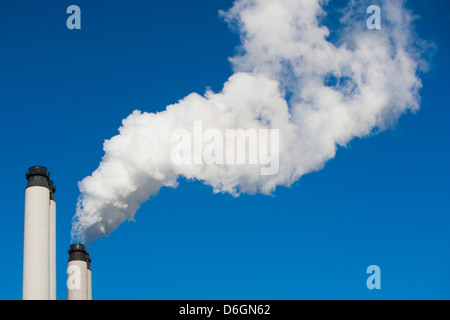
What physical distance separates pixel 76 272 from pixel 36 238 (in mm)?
17830

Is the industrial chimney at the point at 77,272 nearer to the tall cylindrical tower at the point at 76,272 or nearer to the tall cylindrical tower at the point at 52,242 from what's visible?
the tall cylindrical tower at the point at 76,272

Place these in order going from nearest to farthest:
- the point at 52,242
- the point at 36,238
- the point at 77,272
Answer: the point at 36,238 < the point at 52,242 < the point at 77,272

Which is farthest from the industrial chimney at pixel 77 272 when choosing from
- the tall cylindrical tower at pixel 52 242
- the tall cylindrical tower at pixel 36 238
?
the tall cylindrical tower at pixel 36 238

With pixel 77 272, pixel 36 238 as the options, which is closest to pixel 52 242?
pixel 36 238

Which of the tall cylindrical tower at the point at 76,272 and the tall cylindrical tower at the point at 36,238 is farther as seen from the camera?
the tall cylindrical tower at the point at 76,272

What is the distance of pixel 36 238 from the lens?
61188 millimetres

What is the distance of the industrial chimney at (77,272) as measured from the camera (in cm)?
7725

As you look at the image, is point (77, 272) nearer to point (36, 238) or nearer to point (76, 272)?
point (76, 272)

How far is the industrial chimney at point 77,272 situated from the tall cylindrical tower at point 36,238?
15.9 m
